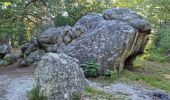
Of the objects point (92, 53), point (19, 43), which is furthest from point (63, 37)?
point (19, 43)

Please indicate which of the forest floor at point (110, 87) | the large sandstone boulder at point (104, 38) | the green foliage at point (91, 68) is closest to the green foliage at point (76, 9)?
the large sandstone boulder at point (104, 38)

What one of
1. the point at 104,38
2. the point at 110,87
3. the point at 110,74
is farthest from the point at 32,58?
the point at 110,87

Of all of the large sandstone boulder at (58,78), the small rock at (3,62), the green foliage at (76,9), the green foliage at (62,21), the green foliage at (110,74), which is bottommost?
the small rock at (3,62)

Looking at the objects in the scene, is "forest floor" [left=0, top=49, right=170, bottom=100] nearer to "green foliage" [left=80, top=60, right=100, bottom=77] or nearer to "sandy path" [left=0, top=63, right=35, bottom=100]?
"sandy path" [left=0, top=63, right=35, bottom=100]

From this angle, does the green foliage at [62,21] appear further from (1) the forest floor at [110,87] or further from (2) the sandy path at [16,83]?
(1) the forest floor at [110,87]

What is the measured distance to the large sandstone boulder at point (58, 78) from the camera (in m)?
7.56

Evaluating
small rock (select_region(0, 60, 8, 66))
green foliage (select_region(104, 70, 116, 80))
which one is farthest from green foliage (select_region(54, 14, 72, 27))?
green foliage (select_region(104, 70, 116, 80))

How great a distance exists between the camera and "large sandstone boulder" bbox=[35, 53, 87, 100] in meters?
7.56

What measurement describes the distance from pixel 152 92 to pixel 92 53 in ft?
10.5

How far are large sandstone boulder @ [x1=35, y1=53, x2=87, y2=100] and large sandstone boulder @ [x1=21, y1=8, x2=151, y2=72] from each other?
394 centimetres

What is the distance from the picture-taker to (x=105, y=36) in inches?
490

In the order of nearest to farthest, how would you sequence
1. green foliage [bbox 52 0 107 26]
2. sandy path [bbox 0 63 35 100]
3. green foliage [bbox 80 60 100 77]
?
sandy path [bbox 0 63 35 100] < green foliage [bbox 80 60 100 77] < green foliage [bbox 52 0 107 26]

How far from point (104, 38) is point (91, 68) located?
1.59 meters

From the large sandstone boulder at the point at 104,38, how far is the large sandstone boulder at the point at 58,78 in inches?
155
